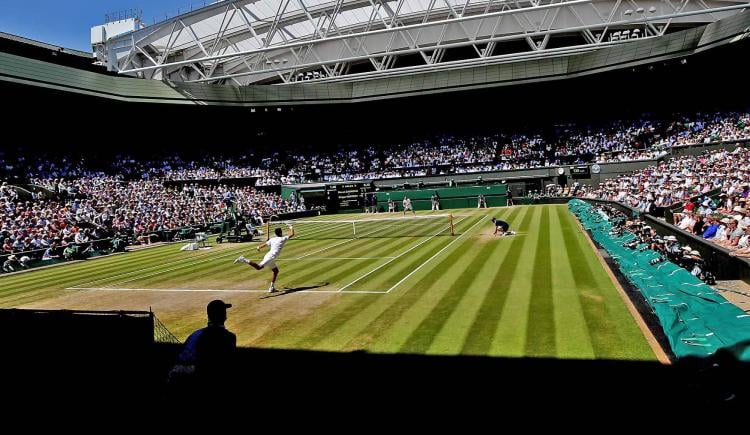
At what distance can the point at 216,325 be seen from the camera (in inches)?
196

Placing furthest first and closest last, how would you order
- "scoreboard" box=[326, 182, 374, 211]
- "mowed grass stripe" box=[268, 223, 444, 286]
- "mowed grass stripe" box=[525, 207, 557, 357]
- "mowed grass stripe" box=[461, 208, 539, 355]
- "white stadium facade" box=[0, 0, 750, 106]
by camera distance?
"scoreboard" box=[326, 182, 374, 211] → "white stadium facade" box=[0, 0, 750, 106] → "mowed grass stripe" box=[268, 223, 444, 286] → "mowed grass stripe" box=[461, 208, 539, 355] → "mowed grass stripe" box=[525, 207, 557, 357]

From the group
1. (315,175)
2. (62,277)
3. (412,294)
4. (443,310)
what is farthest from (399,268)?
(315,175)

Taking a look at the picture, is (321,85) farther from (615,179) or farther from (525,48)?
(615,179)

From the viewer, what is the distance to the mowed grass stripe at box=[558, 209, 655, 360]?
777 cm

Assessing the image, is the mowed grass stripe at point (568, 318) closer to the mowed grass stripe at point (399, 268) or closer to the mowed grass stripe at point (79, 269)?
the mowed grass stripe at point (399, 268)

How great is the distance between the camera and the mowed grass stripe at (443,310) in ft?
28.8

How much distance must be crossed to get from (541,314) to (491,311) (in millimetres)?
1055

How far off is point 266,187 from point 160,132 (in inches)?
577

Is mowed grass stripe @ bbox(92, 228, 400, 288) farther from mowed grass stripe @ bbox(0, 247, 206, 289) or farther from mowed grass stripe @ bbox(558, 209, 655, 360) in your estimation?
mowed grass stripe @ bbox(558, 209, 655, 360)

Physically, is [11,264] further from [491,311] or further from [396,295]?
[491,311]

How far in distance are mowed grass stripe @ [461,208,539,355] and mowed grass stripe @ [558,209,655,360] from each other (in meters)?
1.76

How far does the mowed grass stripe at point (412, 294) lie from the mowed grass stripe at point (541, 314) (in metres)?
2.44

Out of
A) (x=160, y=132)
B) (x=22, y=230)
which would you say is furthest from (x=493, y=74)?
(x=22, y=230)

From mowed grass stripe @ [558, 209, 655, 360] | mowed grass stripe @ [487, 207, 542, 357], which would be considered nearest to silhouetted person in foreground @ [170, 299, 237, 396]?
mowed grass stripe @ [487, 207, 542, 357]
